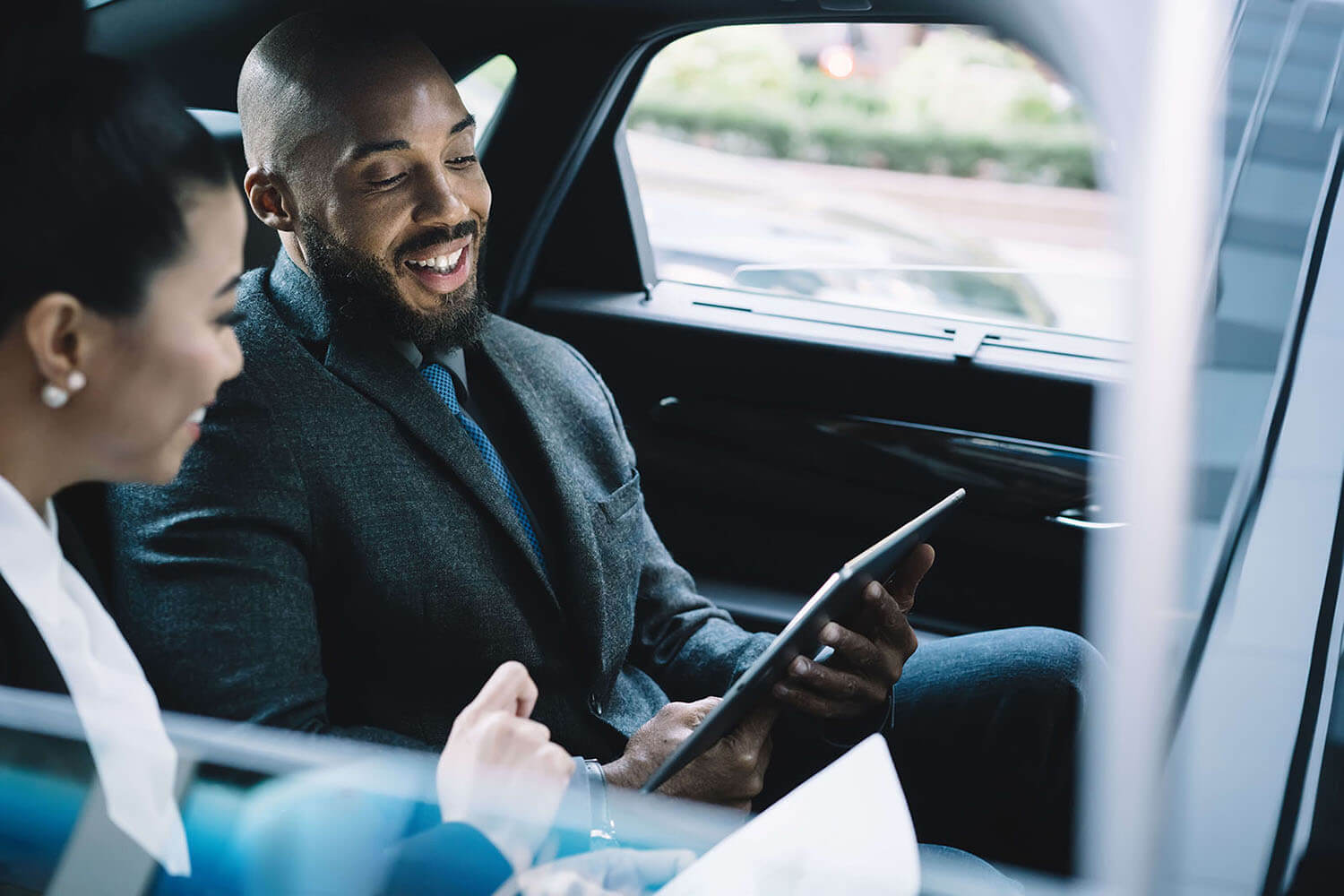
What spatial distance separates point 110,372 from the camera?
3.23 feet

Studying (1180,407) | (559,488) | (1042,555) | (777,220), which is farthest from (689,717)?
(777,220)

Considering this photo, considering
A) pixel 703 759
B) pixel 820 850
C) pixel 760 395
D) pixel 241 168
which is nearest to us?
pixel 820 850

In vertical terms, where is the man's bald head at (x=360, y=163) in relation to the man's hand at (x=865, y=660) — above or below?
above

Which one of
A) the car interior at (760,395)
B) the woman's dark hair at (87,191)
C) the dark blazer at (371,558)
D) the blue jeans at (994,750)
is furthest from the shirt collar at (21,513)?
the car interior at (760,395)

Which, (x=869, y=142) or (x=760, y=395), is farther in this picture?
(x=869, y=142)

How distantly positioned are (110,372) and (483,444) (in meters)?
0.63

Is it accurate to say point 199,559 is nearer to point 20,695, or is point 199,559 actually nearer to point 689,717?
point 20,695

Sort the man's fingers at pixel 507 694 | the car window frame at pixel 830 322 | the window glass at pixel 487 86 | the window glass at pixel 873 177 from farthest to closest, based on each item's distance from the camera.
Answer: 1. the window glass at pixel 873 177
2. the car window frame at pixel 830 322
3. the window glass at pixel 487 86
4. the man's fingers at pixel 507 694

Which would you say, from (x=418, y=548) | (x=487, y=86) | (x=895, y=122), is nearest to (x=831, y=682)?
(x=418, y=548)

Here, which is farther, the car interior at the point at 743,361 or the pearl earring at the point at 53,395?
the car interior at the point at 743,361

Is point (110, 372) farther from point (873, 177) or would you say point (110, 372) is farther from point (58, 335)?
point (873, 177)

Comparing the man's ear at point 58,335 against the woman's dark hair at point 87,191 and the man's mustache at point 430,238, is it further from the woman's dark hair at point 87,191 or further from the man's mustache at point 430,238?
the man's mustache at point 430,238

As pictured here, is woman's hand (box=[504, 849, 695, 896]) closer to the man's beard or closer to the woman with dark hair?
the woman with dark hair

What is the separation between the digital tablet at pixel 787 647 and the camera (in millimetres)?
1250
